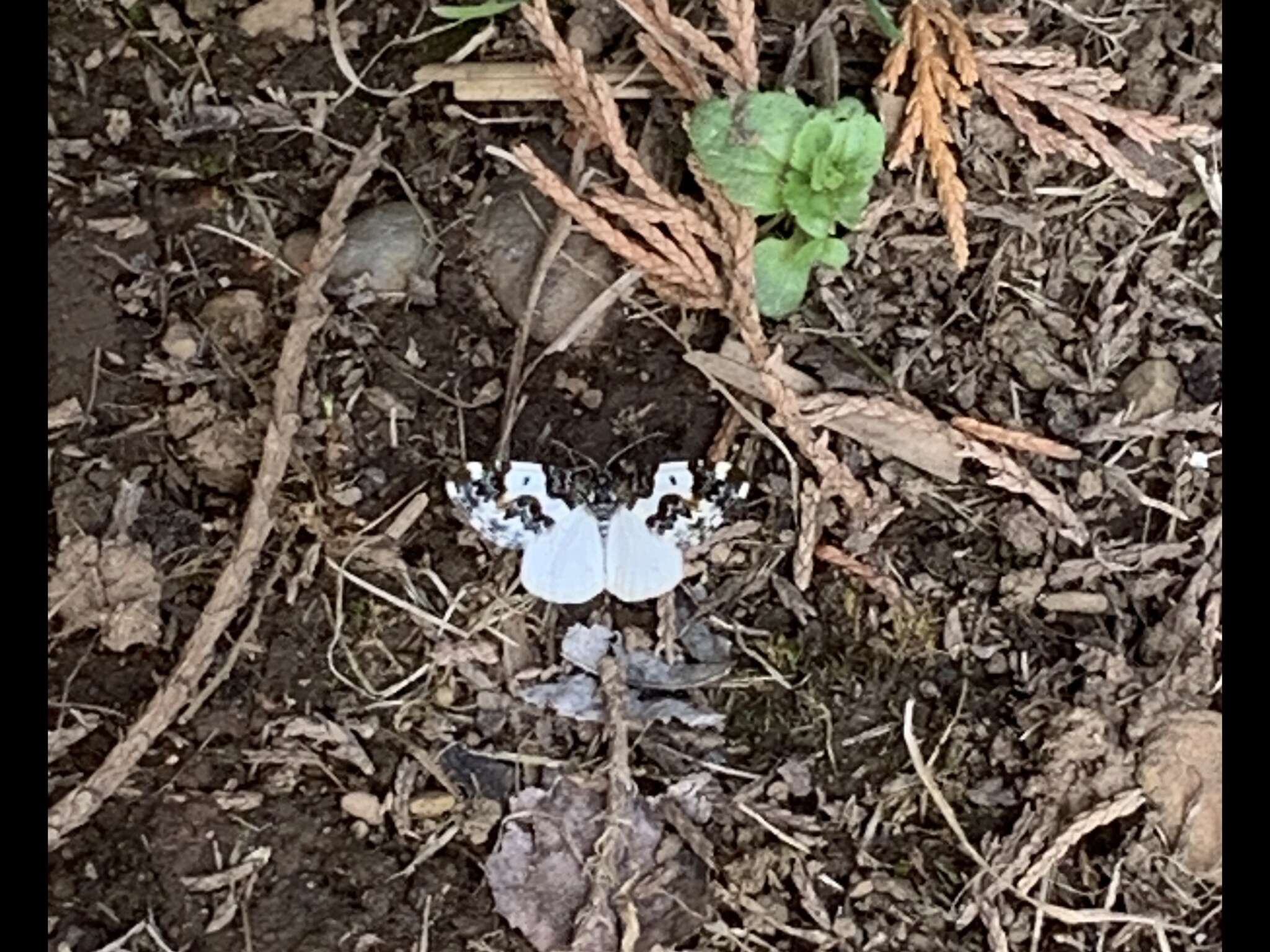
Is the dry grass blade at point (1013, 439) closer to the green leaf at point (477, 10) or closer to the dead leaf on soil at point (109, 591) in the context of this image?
the green leaf at point (477, 10)

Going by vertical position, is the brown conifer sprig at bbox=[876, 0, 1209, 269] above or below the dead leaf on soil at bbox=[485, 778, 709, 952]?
above

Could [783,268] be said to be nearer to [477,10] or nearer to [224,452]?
[477,10]

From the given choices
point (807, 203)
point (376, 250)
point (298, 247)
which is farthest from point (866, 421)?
point (298, 247)

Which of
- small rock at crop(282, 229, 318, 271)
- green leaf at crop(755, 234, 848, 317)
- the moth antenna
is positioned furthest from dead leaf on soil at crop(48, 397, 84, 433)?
green leaf at crop(755, 234, 848, 317)

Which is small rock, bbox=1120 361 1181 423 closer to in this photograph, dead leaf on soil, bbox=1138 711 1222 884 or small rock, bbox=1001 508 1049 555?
small rock, bbox=1001 508 1049 555

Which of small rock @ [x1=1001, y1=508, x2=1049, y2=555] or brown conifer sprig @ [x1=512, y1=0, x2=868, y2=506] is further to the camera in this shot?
small rock @ [x1=1001, y1=508, x2=1049, y2=555]

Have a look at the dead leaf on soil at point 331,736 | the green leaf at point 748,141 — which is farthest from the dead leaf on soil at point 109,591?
the green leaf at point 748,141

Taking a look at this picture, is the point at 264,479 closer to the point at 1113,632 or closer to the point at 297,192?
the point at 297,192
